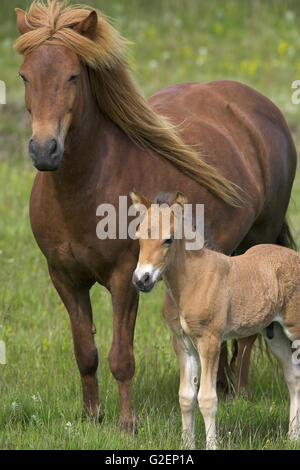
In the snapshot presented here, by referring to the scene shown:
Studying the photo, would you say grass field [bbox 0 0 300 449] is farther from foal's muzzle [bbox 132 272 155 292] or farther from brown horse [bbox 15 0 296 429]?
foal's muzzle [bbox 132 272 155 292]

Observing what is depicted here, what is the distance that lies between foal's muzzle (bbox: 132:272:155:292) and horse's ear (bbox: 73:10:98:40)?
1500 millimetres

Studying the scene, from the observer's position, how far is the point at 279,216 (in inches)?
253

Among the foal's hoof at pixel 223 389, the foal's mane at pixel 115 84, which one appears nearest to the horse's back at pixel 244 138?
the foal's mane at pixel 115 84

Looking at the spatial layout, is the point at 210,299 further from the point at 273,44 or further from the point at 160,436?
the point at 273,44

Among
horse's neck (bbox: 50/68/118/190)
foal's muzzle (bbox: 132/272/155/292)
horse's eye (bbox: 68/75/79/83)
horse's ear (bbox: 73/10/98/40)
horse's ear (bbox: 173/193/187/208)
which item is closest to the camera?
foal's muzzle (bbox: 132/272/155/292)

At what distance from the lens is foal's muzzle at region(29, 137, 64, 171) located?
4199 millimetres

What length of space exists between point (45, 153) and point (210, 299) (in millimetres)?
1052

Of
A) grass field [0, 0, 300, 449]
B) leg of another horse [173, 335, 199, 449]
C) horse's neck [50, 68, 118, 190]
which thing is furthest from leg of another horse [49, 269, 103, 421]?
leg of another horse [173, 335, 199, 449]

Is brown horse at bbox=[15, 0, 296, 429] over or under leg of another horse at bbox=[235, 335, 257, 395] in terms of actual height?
over

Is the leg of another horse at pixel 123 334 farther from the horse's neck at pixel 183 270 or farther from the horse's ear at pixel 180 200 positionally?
the horse's ear at pixel 180 200

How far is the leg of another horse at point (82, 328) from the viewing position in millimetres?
5066

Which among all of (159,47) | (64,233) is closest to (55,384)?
(64,233)

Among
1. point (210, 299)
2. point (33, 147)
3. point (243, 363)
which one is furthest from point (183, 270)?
point (243, 363)
